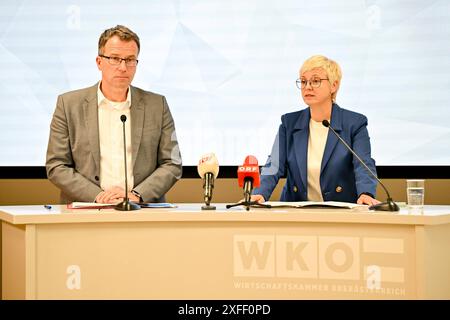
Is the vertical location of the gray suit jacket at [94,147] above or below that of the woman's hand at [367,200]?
above

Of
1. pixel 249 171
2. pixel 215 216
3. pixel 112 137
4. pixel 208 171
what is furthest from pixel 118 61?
pixel 215 216

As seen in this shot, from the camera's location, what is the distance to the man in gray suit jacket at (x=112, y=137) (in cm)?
383

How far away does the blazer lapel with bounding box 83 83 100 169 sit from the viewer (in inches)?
153

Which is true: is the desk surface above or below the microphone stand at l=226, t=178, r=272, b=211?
below

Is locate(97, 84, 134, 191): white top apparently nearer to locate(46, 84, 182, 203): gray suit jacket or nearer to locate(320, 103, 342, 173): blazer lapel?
locate(46, 84, 182, 203): gray suit jacket

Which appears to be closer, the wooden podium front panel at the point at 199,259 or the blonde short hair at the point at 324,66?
the wooden podium front panel at the point at 199,259

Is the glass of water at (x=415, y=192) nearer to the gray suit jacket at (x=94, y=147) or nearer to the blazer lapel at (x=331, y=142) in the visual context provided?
the blazer lapel at (x=331, y=142)

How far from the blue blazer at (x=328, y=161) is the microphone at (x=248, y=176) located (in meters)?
0.38

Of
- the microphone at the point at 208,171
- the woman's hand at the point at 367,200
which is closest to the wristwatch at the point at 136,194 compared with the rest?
the microphone at the point at 208,171

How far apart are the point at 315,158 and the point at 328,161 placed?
0.08 meters

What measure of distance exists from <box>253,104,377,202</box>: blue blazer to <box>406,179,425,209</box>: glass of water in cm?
56

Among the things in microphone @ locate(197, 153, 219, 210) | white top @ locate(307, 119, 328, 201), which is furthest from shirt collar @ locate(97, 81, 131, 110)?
white top @ locate(307, 119, 328, 201)
